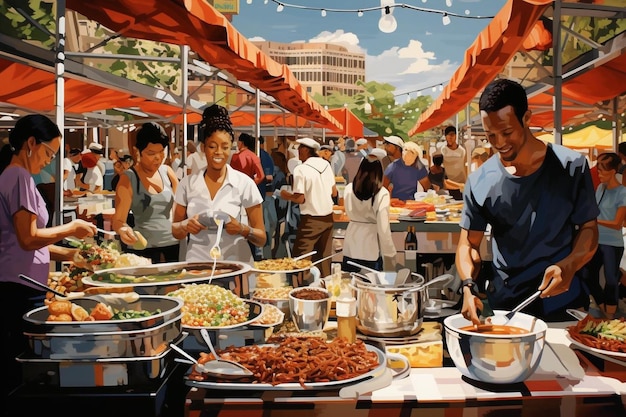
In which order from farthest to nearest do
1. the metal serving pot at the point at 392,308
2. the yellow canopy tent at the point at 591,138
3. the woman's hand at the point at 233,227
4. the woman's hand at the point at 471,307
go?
the yellow canopy tent at the point at 591,138, the woman's hand at the point at 233,227, the metal serving pot at the point at 392,308, the woman's hand at the point at 471,307

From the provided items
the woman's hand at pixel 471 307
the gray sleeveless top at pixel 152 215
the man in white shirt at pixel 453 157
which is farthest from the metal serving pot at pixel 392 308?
the man in white shirt at pixel 453 157

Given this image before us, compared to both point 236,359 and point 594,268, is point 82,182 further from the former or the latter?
point 236,359

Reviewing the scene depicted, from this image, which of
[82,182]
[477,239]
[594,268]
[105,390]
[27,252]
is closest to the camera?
[105,390]

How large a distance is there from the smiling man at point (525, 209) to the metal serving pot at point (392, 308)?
0.93 feet

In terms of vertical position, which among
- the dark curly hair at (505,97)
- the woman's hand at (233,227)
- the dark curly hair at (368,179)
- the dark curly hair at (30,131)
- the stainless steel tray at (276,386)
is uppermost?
the dark curly hair at (505,97)

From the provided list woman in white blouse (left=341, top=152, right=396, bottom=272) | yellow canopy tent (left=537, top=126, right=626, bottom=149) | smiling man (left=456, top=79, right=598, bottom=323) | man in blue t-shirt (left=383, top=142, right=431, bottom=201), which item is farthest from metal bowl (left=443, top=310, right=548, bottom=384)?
yellow canopy tent (left=537, top=126, right=626, bottom=149)

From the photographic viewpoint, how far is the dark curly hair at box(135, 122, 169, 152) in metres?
3.53

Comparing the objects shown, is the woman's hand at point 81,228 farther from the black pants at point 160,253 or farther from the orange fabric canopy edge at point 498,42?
the orange fabric canopy edge at point 498,42

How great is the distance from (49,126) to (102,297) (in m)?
1.12

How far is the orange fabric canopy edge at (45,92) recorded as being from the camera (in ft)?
15.8

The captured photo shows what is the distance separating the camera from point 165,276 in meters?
2.41

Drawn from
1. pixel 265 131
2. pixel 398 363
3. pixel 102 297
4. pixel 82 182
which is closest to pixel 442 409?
pixel 398 363

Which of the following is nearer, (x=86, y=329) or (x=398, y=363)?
(x=86, y=329)

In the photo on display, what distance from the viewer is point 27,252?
2588 millimetres
